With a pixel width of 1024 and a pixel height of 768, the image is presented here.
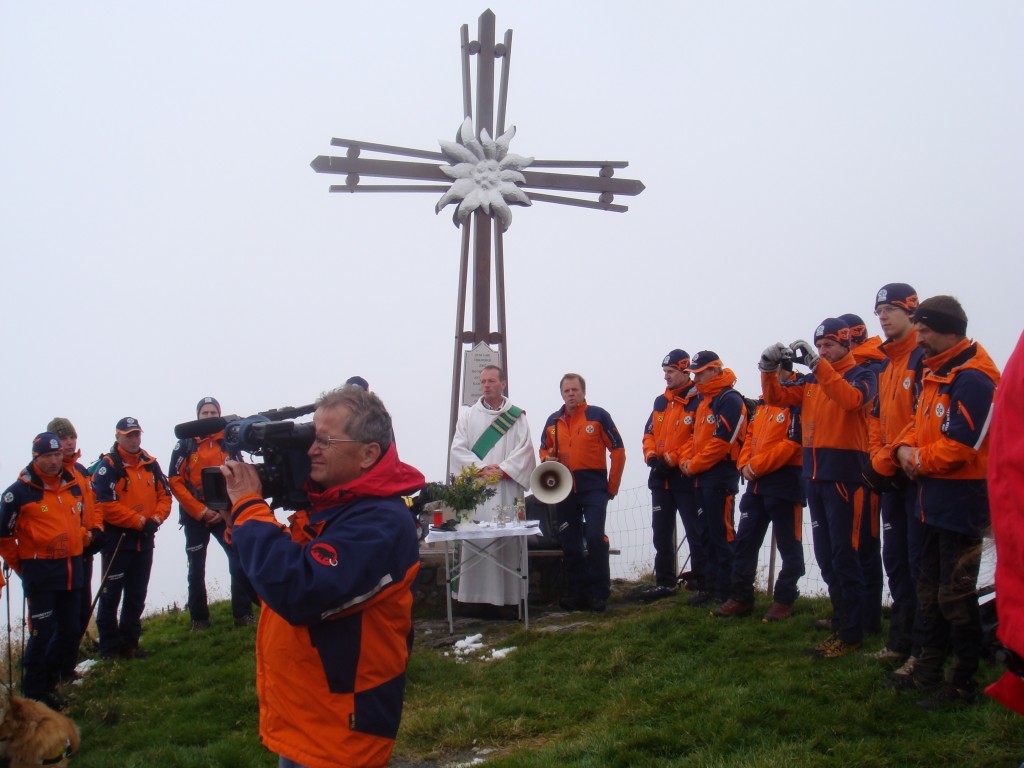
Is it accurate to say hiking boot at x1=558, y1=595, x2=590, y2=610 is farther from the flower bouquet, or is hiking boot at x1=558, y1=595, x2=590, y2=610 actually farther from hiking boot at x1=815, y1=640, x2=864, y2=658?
hiking boot at x1=815, y1=640, x2=864, y2=658

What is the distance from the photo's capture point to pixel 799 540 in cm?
723

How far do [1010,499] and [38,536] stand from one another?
21.9 feet

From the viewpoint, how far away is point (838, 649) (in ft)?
19.2

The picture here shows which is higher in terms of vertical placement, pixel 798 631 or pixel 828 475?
pixel 828 475

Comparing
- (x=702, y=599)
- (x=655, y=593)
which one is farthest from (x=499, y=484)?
(x=702, y=599)

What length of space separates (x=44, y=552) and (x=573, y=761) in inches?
173

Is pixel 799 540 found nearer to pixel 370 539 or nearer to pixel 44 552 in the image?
pixel 370 539

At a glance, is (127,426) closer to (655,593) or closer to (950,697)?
(655,593)

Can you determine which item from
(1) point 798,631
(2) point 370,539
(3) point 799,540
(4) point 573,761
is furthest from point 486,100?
(2) point 370,539

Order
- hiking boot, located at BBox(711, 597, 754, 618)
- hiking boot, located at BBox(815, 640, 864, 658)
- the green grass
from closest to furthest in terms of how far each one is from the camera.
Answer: the green grass
hiking boot, located at BBox(815, 640, 864, 658)
hiking boot, located at BBox(711, 597, 754, 618)

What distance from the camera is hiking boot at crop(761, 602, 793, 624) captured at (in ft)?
23.1

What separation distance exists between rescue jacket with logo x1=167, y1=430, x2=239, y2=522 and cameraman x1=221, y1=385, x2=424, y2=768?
6.01 m

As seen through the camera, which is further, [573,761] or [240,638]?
[240,638]

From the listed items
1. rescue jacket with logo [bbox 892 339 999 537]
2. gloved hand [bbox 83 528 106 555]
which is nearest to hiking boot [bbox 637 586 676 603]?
rescue jacket with logo [bbox 892 339 999 537]
